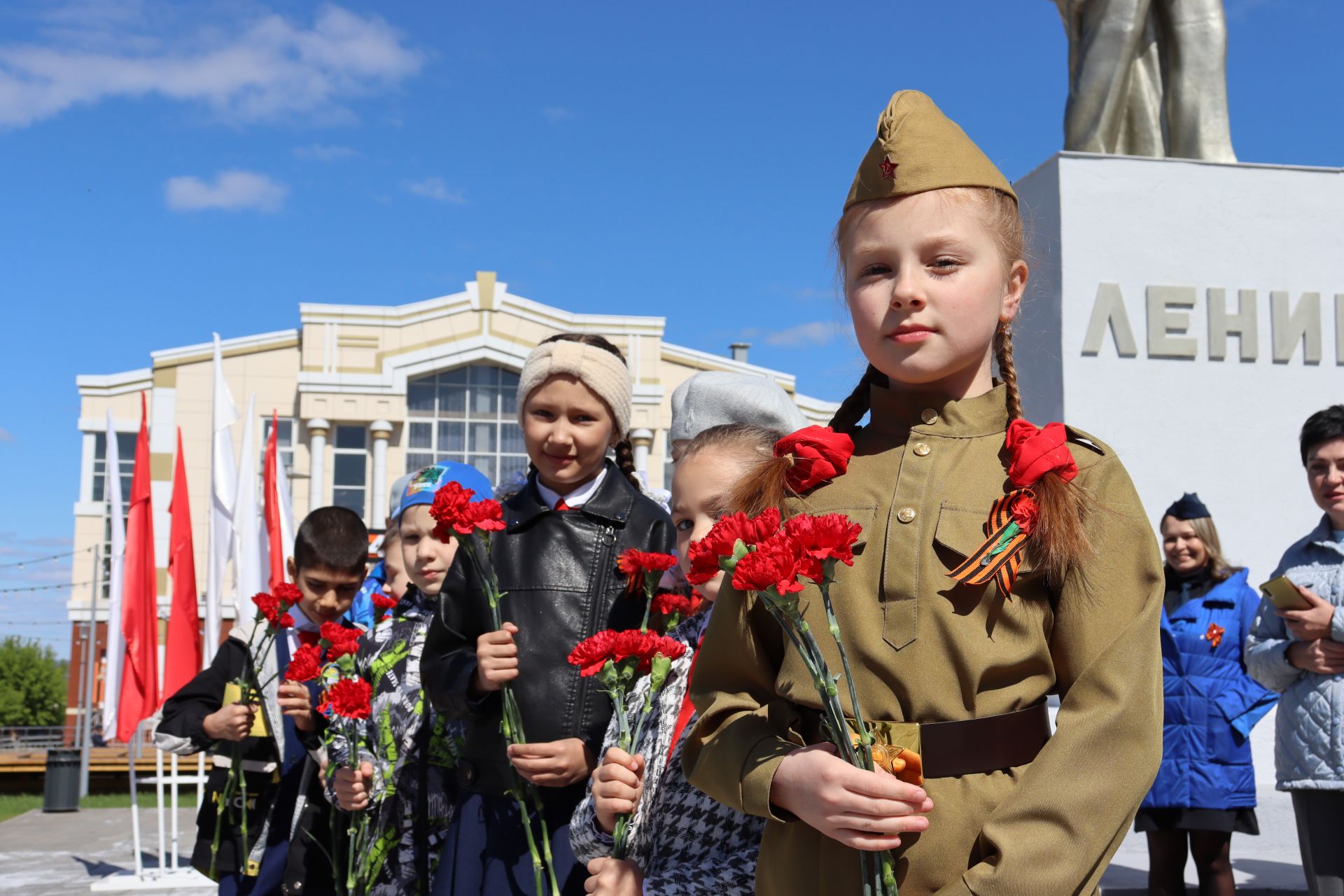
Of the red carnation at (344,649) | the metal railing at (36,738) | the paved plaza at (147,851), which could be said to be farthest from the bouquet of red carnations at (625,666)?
the metal railing at (36,738)

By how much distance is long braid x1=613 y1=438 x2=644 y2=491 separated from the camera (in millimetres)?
2979

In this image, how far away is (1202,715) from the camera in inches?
182

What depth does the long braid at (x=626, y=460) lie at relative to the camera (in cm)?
298

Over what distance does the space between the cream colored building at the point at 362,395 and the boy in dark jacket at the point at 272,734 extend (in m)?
21.8

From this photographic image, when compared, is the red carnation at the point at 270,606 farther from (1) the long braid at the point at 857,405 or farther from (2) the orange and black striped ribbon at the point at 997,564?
(2) the orange and black striped ribbon at the point at 997,564

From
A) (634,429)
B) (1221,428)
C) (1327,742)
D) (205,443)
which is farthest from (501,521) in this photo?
(205,443)

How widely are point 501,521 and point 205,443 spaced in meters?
26.4

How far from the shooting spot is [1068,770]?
1.29 m

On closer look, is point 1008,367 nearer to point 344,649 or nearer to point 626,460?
point 626,460

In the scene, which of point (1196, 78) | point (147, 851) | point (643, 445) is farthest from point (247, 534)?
point (643, 445)

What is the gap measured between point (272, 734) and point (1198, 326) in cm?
495

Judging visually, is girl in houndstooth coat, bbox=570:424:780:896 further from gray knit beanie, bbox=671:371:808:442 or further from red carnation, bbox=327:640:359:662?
red carnation, bbox=327:640:359:662

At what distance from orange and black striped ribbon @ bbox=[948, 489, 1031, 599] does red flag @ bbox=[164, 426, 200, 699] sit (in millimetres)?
6377

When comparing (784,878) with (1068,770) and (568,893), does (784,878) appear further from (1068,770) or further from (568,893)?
(568,893)
